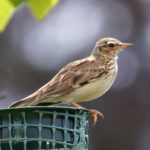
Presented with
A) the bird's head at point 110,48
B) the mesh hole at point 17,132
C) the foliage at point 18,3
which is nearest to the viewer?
the foliage at point 18,3

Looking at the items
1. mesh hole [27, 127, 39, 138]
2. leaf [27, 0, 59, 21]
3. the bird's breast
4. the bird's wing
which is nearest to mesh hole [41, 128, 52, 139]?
mesh hole [27, 127, 39, 138]

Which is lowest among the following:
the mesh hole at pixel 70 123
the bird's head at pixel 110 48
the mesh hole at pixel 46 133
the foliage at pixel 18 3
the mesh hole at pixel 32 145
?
the mesh hole at pixel 32 145

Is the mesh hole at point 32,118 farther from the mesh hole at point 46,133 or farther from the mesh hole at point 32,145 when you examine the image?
the mesh hole at point 32,145

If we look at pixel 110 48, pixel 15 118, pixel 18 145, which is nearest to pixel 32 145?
pixel 18 145

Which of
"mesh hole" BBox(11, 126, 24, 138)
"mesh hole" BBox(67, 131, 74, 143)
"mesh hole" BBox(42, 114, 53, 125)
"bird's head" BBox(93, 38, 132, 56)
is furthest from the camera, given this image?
"bird's head" BBox(93, 38, 132, 56)

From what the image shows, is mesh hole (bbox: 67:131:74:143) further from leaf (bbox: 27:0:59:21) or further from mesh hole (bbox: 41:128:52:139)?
leaf (bbox: 27:0:59:21)

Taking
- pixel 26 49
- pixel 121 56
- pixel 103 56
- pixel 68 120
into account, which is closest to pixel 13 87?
pixel 26 49

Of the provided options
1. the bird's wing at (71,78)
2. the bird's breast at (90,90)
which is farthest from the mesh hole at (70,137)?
the bird's breast at (90,90)
